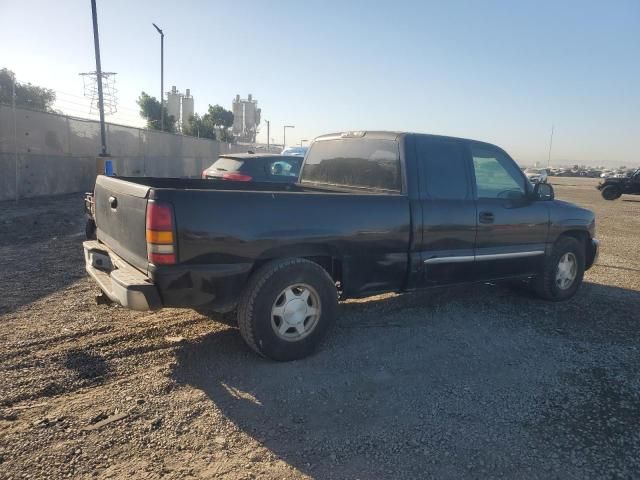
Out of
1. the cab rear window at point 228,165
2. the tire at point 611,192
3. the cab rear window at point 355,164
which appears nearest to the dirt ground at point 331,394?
the cab rear window at point 355,164

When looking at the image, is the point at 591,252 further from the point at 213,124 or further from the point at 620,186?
the point at 213,124

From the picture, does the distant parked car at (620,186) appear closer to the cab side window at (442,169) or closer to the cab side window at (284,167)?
the cab side window at (284,167)

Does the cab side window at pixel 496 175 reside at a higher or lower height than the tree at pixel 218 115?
lower

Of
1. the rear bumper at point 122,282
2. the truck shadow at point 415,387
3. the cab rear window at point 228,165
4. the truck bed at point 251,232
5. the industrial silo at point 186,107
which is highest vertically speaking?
the industrial silo at point 186,107

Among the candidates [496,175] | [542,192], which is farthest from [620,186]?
[496,175]

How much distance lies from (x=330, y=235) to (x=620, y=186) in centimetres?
2426

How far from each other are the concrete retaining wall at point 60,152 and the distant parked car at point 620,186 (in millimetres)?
21597

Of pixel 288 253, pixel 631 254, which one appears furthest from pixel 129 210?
pixel 631 254

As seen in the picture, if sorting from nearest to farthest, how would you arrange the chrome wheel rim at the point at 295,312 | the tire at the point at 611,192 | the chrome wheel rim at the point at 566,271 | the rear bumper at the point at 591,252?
the chrome wheel rim at the point at 295,312
the chrome wheel rim at the point at 566,271
the rear bumper at the point at 591,252
the tire at the point at 611,192

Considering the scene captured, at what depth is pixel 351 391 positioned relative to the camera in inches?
132

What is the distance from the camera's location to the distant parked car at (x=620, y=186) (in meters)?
22.9

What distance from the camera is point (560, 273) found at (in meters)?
5.64

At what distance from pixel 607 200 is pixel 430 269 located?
23359mm

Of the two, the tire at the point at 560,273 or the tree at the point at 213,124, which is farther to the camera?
the tree at the point at 213,124
